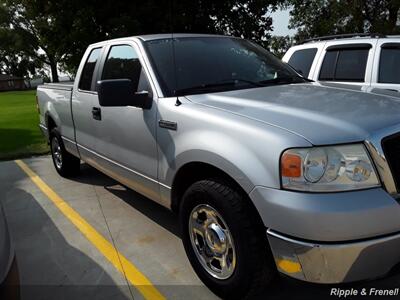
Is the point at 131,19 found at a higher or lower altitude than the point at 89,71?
higher

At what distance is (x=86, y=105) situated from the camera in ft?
16.7

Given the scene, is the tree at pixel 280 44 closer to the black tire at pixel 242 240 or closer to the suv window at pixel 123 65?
the suv window at pixel 123 65

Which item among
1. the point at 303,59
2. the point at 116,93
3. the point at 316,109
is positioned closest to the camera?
the point at 316,109

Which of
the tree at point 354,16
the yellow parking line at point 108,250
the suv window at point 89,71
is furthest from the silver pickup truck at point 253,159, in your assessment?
the tree at point 354,16

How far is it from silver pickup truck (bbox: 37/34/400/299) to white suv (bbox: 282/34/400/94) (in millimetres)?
2212

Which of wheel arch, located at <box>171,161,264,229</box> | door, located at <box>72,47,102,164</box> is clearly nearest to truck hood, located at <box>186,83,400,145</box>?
wheel arch, located at <box>171,161,264,229</box>

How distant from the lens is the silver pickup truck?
2.49 meters

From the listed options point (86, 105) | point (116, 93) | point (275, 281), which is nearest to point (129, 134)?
point (116, 93)

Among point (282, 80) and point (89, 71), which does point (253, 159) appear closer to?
point (282, 80)

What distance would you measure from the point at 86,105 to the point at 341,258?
11.4 ft

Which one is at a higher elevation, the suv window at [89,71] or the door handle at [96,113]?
the suv window at [89,71]

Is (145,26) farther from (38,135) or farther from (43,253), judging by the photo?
(43,253)

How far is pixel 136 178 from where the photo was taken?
4.16m

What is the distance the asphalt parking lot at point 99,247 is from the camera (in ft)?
11.3
